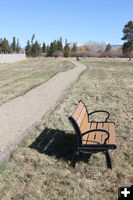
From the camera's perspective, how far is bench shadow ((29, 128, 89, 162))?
4692mm

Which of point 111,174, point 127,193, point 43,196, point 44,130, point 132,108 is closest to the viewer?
point 127,193

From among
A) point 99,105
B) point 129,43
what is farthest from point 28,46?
point 99,105

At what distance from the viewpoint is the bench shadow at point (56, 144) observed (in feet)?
15.4

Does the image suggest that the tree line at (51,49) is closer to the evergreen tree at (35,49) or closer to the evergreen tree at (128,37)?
the evergreen tree at (35,49)

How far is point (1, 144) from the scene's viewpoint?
4727 millimetres

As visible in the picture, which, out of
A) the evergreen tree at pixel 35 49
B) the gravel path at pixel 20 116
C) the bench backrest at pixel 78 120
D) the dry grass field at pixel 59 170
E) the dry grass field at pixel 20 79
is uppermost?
the evergreen tree at pixel 35 49

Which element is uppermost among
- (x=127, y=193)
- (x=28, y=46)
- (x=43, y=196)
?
(x=28, y=46)

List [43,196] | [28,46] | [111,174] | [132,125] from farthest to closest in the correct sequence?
[28,46], [132,125], [111,174], [43,196]

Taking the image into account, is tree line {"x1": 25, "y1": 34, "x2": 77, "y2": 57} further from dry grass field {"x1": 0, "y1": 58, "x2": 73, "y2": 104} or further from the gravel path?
the gravel path

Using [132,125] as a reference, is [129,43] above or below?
above

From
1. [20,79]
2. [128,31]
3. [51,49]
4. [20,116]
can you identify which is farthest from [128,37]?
[20,116]

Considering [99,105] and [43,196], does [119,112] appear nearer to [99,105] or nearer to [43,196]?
[99,105]

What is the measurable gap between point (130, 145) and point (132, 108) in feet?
11.0

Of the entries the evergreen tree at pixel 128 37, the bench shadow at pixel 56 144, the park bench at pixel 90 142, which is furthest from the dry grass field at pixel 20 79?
the evergreen tree at pixel 128 37
